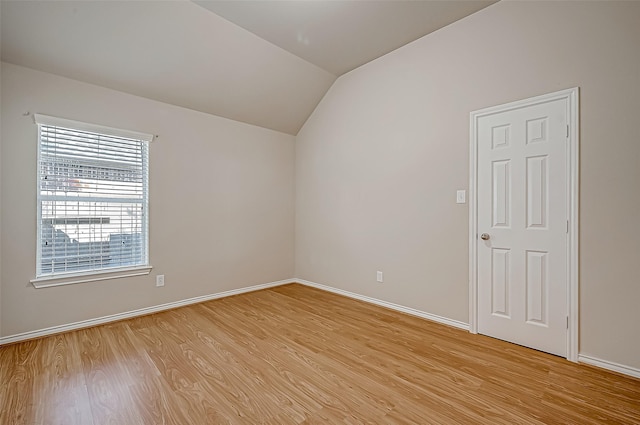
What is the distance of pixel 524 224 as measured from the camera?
2568 mm

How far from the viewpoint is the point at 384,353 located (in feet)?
7.93

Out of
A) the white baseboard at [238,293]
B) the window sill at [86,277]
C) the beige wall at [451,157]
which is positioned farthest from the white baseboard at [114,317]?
the beige wall at [451,157]

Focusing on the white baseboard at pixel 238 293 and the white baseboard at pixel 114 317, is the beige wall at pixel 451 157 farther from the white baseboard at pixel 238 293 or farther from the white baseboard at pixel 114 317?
the white baseboard at pixel 114 317

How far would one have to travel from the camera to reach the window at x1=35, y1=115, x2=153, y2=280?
2.79 metres

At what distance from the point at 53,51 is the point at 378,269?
12.9 ft

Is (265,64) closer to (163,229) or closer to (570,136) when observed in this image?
(163,229)

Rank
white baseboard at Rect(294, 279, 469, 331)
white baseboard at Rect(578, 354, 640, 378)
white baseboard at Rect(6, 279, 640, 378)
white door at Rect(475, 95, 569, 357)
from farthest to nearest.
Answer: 1. white baseboard at Rect(294, 279, 469, 331)
2. white door at Rect(475, 95, 569, 357)
3. white baseboard at Rect(6, 279, 640, 378)
4. white baseboard at Rect(578, 354, 640, 378)

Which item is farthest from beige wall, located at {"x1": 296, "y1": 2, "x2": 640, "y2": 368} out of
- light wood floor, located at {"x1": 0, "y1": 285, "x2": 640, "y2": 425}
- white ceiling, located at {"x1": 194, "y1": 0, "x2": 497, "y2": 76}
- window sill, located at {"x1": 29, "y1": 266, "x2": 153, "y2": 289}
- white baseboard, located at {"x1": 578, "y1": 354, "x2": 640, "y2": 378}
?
window sill, located at {"x1": 29, "y1": 266, "x2": 153, "y2": 289}

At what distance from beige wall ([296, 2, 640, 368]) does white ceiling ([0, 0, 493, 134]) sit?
42 centimetres

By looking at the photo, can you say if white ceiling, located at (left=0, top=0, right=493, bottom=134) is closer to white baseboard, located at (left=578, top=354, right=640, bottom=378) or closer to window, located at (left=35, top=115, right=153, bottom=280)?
window, located at (left=35, top=115, right=153, bottom=280)

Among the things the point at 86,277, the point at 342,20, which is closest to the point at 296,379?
the point at 86,277

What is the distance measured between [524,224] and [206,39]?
3.53 metres

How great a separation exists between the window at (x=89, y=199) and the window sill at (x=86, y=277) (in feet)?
0.08

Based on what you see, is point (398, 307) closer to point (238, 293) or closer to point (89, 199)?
point (238, 293)
